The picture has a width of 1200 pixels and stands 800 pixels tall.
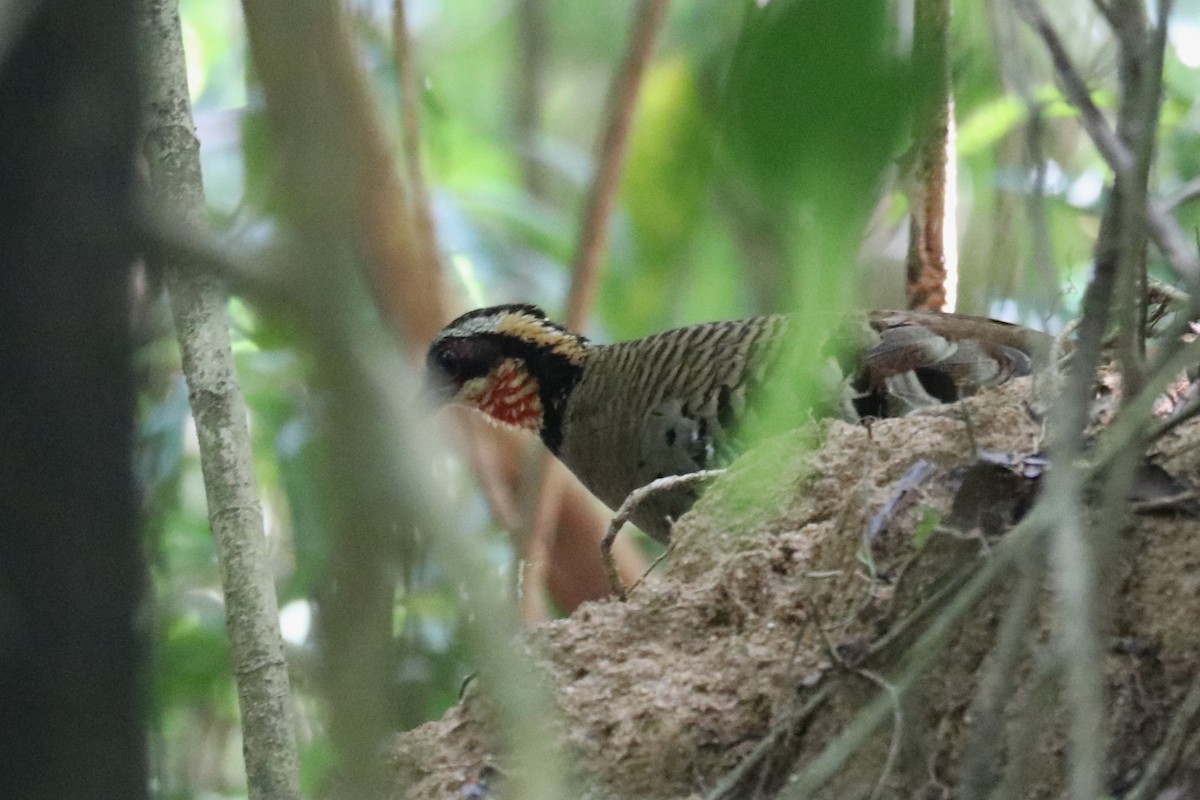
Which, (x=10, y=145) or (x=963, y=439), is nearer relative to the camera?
(x=10, y=145)

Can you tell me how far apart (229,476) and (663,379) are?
1542 mm

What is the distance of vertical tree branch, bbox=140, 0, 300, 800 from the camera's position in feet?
5.89

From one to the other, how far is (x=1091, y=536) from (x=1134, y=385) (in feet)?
0.48

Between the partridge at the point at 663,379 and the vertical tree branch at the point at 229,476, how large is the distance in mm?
784

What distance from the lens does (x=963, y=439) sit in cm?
200

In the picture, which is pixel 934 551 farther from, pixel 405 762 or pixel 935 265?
pixel 935 265

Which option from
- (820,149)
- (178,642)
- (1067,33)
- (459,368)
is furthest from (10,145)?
(459,368)

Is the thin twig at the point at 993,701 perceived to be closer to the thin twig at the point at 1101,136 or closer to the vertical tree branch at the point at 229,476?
the thin twig at the point at 1101,136

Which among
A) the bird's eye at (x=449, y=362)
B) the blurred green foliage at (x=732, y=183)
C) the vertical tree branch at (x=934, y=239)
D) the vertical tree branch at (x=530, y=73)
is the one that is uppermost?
the bird's eye at (x=449, y=362)

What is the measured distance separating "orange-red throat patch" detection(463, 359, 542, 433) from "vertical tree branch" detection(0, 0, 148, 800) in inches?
122

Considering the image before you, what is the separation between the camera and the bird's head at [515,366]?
3816 mm

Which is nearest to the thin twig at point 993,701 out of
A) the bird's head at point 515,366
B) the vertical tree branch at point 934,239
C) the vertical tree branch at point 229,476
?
the vertical tree branch at point 229,476

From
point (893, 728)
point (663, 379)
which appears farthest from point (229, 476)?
point (663, 379)

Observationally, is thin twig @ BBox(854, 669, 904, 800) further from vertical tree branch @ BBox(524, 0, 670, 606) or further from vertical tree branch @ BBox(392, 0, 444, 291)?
vertical tree branch @ BBox(392, 0, 444, 291)
